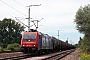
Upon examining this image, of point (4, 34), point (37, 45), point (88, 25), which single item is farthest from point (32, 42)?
point (4, 34)

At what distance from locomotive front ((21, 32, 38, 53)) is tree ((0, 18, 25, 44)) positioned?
72.2m

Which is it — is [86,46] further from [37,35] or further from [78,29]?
[37,35]

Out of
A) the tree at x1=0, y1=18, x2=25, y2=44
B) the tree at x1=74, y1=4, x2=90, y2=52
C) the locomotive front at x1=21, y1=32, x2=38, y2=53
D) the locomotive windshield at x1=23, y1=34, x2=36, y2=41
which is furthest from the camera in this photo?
the tree at x1=0, y1=18, x2=25, y2=44

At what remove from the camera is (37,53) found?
105 ft

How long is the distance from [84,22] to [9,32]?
6225 centimetres

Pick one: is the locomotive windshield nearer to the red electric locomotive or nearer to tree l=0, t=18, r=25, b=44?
the red electric locomotive

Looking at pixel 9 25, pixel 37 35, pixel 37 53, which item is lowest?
pixel 37 53

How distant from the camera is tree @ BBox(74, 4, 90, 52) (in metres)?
46.2

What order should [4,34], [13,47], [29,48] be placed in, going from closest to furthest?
[29,48] → [13,47] → [4,34]

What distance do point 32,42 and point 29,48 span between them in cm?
86

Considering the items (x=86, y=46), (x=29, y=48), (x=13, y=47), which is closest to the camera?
(x=29, y=48)

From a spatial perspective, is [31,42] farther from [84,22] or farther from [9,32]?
[9,32]

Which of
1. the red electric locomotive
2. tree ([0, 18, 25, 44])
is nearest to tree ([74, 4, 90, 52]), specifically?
the red electric locomotive

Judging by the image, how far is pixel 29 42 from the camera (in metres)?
31.6
